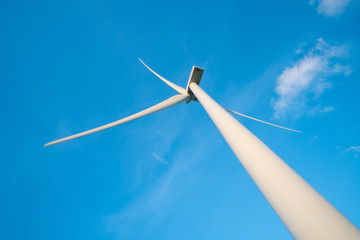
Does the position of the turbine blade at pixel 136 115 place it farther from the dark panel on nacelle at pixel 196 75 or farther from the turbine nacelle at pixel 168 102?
the dark panel on nacelle at pixel 196 75

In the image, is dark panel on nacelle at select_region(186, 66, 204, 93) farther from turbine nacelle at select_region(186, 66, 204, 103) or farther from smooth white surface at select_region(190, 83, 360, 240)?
smooth white surface at select_region(190, 83, 360, 240)

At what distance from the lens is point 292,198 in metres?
3.00

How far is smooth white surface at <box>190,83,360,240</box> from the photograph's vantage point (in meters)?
2.48

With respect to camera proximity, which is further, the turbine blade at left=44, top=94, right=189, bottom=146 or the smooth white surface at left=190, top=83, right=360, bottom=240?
the turbine blade at left=44, top=94, right=189, bottom=146

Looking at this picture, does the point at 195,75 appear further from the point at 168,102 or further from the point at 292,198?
the point at 292,198

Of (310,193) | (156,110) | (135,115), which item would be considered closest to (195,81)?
(156,110)

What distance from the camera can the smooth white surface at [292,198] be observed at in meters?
2.48

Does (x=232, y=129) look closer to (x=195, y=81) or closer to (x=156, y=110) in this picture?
(x=156, y=110)

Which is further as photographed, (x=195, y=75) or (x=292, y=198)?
(x=195, y=75)

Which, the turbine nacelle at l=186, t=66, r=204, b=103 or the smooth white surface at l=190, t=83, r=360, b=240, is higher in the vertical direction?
the turbine nacelle at l=186, t=66, r=204, b=103

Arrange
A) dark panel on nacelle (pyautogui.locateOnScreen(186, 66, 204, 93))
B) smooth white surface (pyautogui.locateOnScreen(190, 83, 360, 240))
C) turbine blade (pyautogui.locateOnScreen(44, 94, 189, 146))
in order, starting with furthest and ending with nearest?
dark panel on nacelle (pyautogui.locateOnScreen(186, 66, 204, 93)), turbine blade (pyautogui.locateOnScreen(44, 94, 189, 146)), smooth white surface (pyautogui.locateOnScreen(190, 83, 360, 240))

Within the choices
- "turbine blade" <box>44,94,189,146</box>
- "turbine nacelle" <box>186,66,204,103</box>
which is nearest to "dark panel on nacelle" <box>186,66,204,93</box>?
"turbine nacelle" <box>186,66,204,103</box>

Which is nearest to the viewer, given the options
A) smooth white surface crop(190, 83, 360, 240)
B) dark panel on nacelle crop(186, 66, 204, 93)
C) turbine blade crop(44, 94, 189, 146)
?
smooth white surface crop(190, 83, 360, 240)

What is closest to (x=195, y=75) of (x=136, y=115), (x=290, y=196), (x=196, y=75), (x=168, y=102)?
(x=196, y=75)
